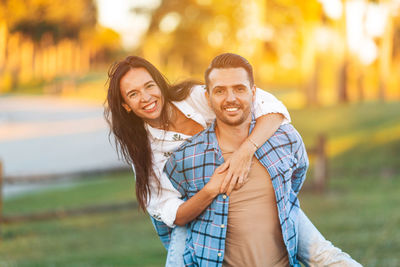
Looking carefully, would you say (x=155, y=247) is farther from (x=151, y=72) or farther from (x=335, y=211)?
(x=151, y=72)

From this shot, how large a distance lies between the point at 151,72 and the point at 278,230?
117cm

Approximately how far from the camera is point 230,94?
288 centimetres

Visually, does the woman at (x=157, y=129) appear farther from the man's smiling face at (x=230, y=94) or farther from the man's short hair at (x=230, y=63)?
the man's short hair at (x=230, y=63)

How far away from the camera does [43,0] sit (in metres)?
42.1

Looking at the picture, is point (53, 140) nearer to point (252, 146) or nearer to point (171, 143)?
point (171, 143)

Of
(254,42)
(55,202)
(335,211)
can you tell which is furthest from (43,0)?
(335,211)

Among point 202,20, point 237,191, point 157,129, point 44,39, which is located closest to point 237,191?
point 237,191

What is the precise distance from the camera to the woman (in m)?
3.09

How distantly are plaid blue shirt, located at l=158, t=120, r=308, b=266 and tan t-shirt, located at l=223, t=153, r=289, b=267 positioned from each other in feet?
0.16

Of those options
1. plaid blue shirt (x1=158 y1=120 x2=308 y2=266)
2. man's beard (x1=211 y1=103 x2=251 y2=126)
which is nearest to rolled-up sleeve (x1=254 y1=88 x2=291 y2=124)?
plaid blue shirt (x1=158 y1=120 x2=308 y2=266)

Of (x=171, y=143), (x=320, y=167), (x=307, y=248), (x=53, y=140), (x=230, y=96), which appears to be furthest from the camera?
(x=53, y=140)

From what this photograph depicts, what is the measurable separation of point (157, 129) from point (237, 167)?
0.62 metres

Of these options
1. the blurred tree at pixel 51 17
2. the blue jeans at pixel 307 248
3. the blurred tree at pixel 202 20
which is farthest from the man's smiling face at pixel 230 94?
the blurred tree at pixel 51 17

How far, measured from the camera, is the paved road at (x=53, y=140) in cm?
1673
